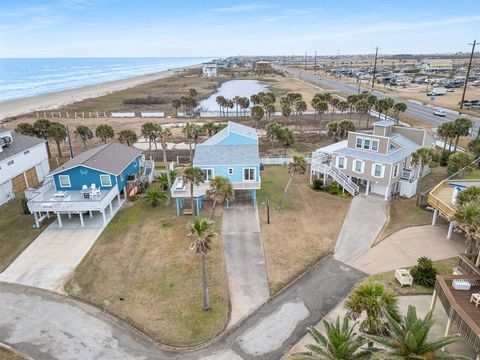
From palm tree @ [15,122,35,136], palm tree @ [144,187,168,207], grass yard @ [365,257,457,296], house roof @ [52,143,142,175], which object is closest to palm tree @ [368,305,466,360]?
grass yard @ [365,257,457,296]

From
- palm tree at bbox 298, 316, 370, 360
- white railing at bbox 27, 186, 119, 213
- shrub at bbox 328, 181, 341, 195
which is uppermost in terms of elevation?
palm tree at bbox 298, 316, 370, 360

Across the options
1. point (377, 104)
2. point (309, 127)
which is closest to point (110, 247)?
point (309, 127)

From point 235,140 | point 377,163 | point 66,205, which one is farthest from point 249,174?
point 66,205

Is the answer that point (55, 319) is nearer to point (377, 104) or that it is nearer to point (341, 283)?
point (341, 283)

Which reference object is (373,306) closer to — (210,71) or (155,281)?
(155,281)

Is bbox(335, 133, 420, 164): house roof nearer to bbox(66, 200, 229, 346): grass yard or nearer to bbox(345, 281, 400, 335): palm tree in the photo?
bbox(66, 200, 229, 346): grass yard

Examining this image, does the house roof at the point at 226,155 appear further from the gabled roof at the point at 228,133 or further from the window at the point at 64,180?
the window at the point at 64,180
